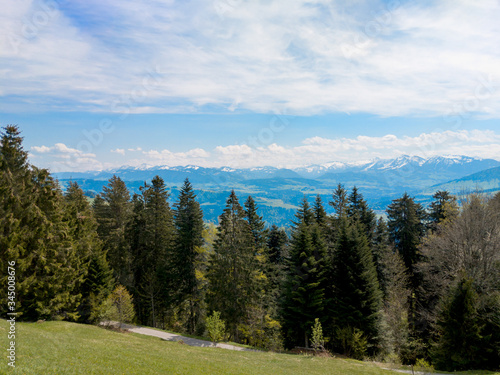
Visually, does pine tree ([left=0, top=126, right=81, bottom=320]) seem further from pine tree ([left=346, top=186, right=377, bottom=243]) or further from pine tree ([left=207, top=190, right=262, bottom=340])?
pine tree ([left=346, top=186, right=377, bottom=243])

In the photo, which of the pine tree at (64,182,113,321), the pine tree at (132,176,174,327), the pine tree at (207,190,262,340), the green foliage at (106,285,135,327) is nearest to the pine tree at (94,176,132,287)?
the pine tree at (132,176,174,327)

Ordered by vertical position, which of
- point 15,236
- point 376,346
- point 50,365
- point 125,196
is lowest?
point 376,346

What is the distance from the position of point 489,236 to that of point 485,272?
159 inches

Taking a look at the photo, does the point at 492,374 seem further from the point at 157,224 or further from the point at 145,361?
the point at 157,224

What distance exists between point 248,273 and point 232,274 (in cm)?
205

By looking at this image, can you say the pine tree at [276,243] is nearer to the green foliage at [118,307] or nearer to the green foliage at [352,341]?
the green foliage at [352,341]

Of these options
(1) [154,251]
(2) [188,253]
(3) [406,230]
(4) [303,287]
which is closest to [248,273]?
(4) [303,287]

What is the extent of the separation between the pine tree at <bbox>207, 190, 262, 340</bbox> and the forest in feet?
0.46

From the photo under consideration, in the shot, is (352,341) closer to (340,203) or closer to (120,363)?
(340,203)

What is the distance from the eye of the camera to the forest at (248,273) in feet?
93.4

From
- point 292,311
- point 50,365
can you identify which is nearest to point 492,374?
point 292,311

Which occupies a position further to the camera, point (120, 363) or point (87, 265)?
point (87, 265)

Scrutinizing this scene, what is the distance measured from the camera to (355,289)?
110 ft

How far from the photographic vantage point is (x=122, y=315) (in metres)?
36.2
